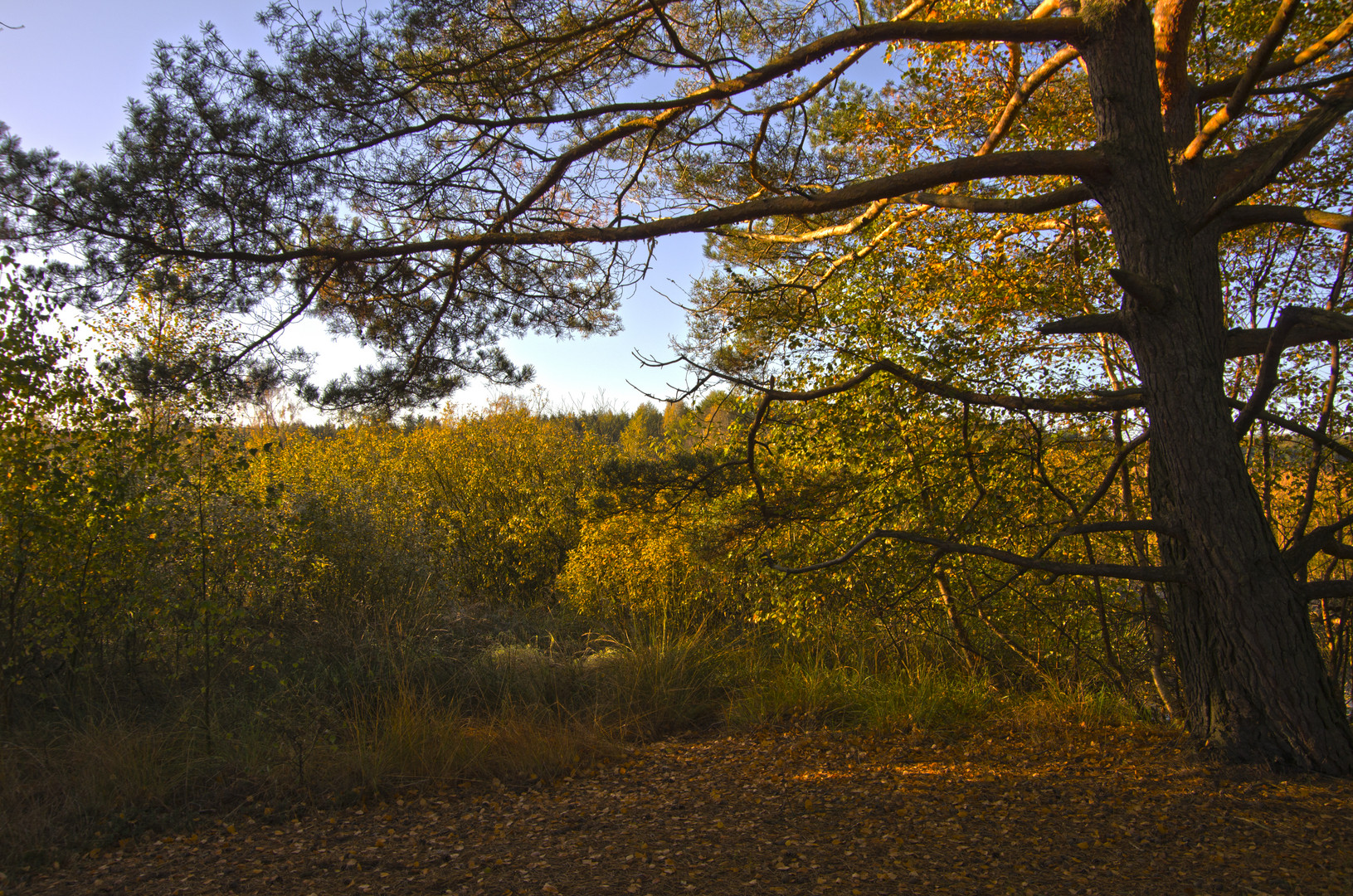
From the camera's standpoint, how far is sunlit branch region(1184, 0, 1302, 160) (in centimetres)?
288

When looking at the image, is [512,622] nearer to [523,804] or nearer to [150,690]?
[150,690]

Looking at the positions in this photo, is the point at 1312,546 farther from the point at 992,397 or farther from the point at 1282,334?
the point at 992,397

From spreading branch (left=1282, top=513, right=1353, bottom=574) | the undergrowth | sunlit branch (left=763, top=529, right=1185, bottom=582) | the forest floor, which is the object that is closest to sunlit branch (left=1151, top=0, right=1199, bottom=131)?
spreading branch (left=1282, top=513, right=1353, bottom=574)

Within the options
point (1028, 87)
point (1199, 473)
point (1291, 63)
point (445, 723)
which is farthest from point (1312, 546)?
point (445, 723)

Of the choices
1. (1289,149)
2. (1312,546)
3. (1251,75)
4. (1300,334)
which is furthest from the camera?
(1300,334)

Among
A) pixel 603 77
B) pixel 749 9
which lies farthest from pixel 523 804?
pixel 749 9

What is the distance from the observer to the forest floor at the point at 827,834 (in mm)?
2703

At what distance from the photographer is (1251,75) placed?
3020 mm

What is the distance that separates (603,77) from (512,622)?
5484 millimetres

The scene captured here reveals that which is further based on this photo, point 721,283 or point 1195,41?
point 721,283

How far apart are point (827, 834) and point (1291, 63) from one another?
427 cm

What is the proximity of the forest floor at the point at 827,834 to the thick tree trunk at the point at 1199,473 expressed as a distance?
27 cm

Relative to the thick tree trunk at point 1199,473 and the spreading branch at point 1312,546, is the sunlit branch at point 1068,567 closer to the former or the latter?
the thick tree trunk at point 1199,473

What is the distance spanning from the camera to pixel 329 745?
4621mm
